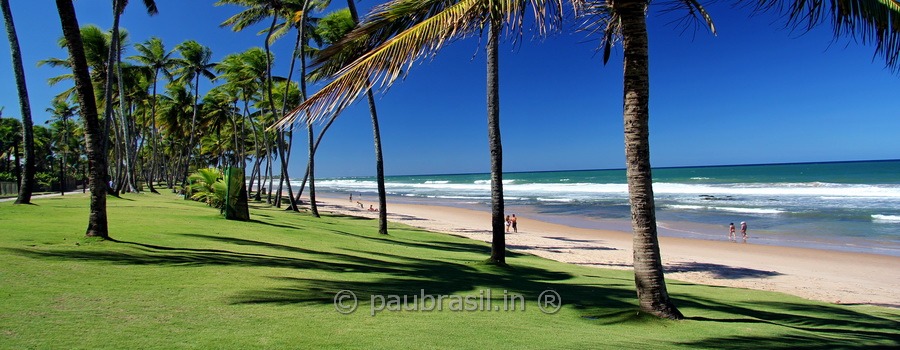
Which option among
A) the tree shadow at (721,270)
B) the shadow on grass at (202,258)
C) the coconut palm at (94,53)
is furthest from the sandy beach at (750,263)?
the coconut palm at (94,53)

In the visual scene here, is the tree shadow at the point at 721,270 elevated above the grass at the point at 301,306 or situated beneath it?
situated beneath

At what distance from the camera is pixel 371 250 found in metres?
10.1

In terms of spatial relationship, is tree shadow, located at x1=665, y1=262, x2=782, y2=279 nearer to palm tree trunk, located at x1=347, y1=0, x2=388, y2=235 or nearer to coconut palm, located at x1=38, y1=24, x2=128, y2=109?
palm tree trunk, located at x1=347, y1=0, x2=388, y2=235

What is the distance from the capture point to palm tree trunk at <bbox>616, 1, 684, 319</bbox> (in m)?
4.92

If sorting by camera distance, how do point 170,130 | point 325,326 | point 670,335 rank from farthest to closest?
1. point 170,130
2. point 670,335
3. point 325,326

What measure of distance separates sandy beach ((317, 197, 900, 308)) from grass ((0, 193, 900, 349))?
393 centimetres

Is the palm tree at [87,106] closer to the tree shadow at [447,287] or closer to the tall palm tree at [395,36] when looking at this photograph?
the tree shadow at [447,287]

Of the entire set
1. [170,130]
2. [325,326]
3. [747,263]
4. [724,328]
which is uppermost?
[170,130]

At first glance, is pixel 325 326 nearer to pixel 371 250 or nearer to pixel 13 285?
pixel 13 285

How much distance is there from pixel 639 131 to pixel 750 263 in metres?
12.8

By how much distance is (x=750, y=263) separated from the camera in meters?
15.0

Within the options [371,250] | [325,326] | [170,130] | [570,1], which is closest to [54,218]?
[371,250]

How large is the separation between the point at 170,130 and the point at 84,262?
132 ft

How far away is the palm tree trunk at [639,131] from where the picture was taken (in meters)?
4.92
